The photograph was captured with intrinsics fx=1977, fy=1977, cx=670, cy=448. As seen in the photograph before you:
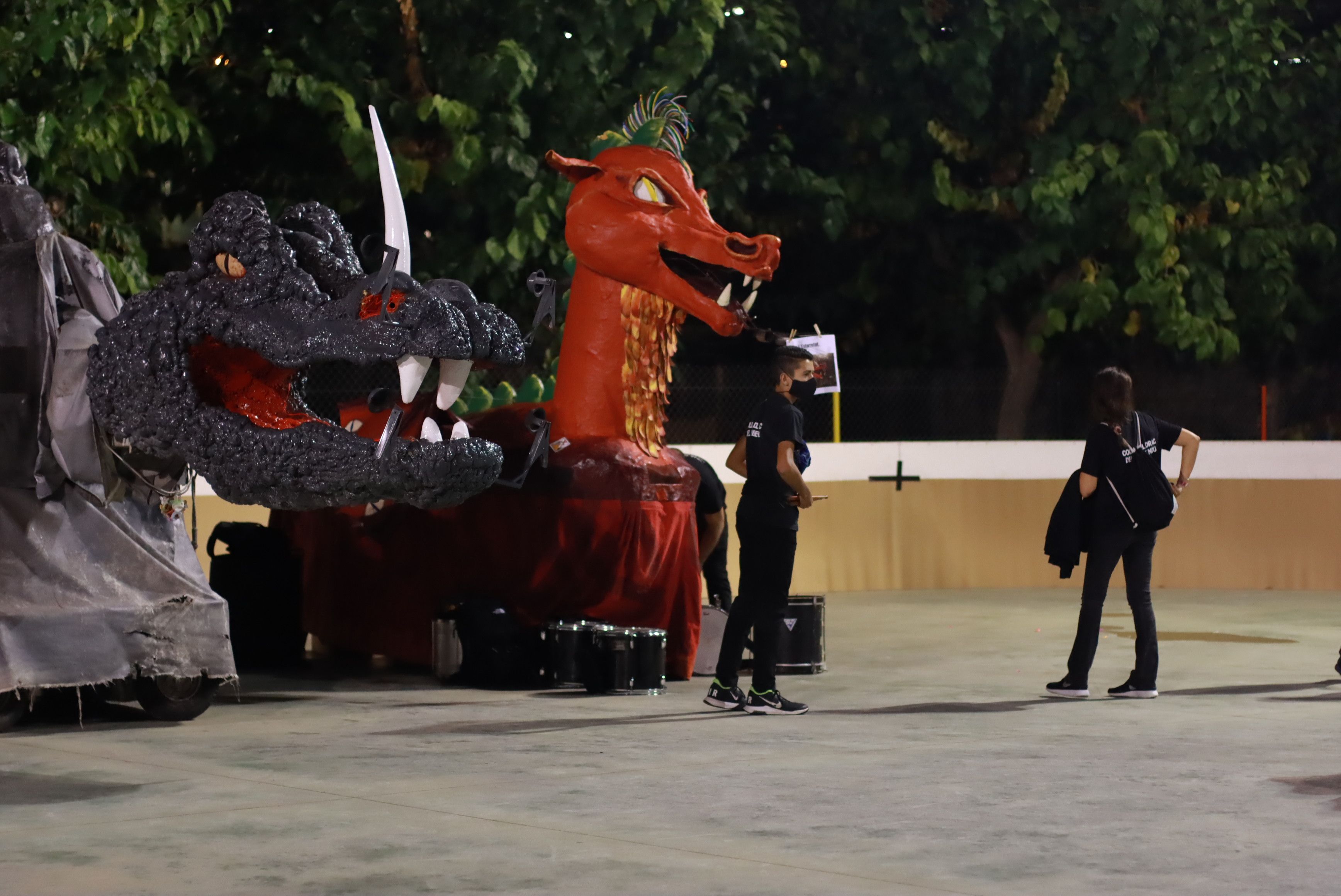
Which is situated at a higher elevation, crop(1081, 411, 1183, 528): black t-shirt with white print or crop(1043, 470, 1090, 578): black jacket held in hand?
crop(1081, 411, 1183, 528): black t-shirt with white print

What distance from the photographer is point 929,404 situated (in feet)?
54.3

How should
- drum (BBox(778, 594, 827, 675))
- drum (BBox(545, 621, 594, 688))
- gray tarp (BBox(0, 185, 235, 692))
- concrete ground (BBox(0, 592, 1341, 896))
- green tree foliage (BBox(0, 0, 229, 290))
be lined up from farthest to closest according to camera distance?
1. green tree foliage (BBox(0, 0, 229, 290))
2. drum (BBox(778, 594, 827, 675))
3. drum (BBox(545, 621, 594, 688))
4. gray tarp (BBox(0, 185, 235, 692))
5. concrete ground (BBox(0, 592, 1341, 896))

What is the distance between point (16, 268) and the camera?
752 cm

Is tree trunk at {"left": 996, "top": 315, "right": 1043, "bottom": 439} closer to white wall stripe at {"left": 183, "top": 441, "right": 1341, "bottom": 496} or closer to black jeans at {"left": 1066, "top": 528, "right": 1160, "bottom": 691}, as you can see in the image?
white wall stripe at {"left": 183, "top": 441, "right": 1341, "bottom": 496}

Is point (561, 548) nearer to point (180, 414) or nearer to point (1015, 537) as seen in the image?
point (180, 414)

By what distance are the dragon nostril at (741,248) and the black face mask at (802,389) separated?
2.20 feet

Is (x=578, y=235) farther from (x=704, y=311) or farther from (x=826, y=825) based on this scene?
(x=826, y=825)

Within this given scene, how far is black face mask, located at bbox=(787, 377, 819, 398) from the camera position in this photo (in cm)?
888

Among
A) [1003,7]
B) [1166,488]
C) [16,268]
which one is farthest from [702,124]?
[16,268]

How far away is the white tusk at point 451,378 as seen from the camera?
6.05 metres

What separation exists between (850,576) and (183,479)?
877cm

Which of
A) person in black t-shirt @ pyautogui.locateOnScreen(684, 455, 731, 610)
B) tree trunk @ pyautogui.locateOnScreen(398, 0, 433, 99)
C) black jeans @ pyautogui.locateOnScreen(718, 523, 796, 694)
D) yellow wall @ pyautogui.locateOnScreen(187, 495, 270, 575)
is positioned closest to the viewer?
black jeans @ pyautogui.locateOnScreen(718, 523, 796, 694)

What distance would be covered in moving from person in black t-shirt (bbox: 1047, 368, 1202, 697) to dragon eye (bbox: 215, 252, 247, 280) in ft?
13.9

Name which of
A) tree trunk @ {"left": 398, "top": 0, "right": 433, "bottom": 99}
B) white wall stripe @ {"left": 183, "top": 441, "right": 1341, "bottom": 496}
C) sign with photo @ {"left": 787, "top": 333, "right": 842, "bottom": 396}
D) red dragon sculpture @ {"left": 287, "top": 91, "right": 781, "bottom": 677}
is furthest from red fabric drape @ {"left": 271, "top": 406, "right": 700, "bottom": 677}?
tree trunk @ {"left": 398, "top": 0, "right": 433, "bottom": 99}
